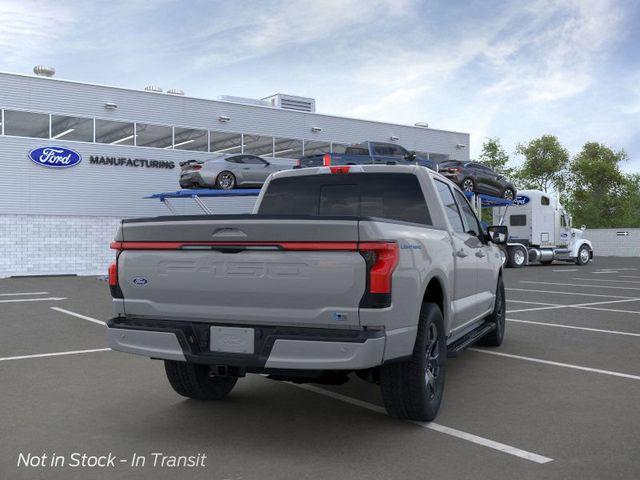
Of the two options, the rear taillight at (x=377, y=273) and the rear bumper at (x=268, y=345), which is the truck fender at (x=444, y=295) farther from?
the rear bumper at (x=268, y=345)

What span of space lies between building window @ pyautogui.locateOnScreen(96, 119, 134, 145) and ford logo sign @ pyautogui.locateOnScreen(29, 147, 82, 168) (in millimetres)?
1299

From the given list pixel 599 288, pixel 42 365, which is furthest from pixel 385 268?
pixel 599 288

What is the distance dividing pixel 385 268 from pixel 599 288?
1506cm

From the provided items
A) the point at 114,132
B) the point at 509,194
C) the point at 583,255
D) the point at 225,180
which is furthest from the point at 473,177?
the point at 114,132

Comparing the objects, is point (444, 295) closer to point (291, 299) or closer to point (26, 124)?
point (291, 299)

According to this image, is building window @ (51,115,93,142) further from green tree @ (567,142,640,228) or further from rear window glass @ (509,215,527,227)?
green tree @ (567,142,640,228)

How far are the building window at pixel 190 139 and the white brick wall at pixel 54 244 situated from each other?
4452mm

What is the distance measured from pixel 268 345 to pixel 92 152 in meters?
24.8

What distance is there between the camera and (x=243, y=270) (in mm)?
4352

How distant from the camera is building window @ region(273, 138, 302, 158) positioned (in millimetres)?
31922

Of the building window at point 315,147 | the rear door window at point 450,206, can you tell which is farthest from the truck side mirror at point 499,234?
the building window at point 315,147

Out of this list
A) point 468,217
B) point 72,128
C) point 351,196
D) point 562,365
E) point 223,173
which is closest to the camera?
point 351,196

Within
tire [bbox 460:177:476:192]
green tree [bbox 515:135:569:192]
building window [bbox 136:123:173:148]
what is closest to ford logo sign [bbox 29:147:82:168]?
building window [bbox 136:123:173:148]

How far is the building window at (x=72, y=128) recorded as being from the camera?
26.2 meters
